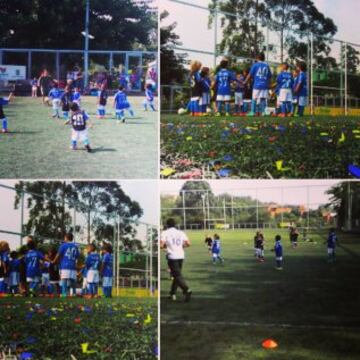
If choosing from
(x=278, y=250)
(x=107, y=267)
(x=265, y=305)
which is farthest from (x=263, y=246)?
(x=107, y=267)

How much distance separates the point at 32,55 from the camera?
244 inches

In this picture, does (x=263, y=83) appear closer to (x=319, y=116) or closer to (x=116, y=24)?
(x=319, y=116)

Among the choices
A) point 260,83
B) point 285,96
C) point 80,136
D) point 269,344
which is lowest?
point 269,344

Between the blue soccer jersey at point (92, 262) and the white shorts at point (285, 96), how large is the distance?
2552 millimetres

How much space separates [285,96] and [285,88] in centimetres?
8

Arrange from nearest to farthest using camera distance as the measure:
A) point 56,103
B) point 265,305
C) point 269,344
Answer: point 269,344
point 265,305
point 56,103

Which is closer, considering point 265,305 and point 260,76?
point 265,305

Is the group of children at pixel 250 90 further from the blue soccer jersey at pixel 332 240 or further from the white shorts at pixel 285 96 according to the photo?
the blue soccer jersey at pixel 332 240

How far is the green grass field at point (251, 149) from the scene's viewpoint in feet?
20.1

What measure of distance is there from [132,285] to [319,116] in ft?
8.81

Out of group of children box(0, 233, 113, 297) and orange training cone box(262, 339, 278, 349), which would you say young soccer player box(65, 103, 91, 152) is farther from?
orange training cone box(262, 339, 278, 349)

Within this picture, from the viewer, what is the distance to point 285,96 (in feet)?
21.4

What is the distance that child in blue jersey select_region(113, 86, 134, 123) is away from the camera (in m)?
6.31

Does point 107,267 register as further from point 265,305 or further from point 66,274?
point 265,305
